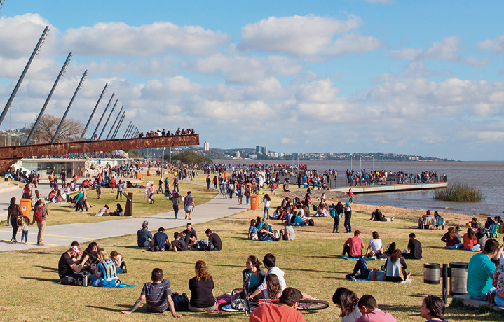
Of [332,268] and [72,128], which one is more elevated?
[72,128]

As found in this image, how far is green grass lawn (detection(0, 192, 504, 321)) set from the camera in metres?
9.09

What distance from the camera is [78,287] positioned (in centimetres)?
1150

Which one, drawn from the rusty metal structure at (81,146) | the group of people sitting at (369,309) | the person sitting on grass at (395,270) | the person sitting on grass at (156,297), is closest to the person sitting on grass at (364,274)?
the person sitting on grass at (395,270)

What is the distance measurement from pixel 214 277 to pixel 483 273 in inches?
253

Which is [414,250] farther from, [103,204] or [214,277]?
[103,204]

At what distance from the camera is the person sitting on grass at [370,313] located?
19.8 ft

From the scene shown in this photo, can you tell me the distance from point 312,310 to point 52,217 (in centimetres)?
1969

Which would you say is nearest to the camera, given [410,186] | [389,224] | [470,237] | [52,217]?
[470,237]

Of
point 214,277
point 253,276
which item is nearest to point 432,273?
point 253,276

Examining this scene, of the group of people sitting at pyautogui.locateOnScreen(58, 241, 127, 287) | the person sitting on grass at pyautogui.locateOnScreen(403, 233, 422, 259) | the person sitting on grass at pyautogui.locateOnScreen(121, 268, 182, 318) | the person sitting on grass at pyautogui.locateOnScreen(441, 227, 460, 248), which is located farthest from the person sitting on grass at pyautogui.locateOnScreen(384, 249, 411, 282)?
the person sitting on grass at pyautogui.locateOnScreen(441, 227, 460, 248)

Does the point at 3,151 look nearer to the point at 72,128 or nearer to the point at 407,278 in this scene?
the point at 407,278

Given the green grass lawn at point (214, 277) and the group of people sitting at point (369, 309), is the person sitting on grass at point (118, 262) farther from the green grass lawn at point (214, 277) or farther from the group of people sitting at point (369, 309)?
the group of people sitting at point (369, 309)

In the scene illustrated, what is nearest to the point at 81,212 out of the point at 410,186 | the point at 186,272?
the point at 186,272

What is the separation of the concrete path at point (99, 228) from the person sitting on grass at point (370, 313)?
1392cm
